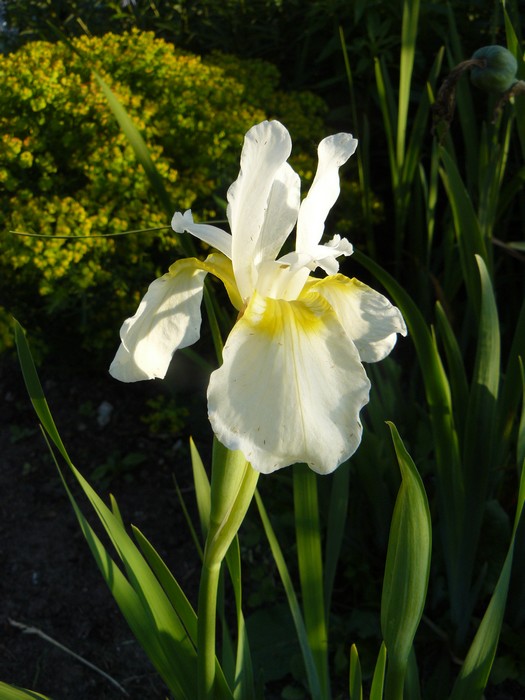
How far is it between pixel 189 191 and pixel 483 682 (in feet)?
5.27

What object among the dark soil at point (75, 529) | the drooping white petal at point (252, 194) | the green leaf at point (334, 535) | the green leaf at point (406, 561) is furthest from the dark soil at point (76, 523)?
the drooping white petal at point (252, 194)

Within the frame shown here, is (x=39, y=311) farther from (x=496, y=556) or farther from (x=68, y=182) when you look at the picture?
(x=496, y=556)

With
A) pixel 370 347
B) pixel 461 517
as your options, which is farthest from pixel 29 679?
pixel 370 347

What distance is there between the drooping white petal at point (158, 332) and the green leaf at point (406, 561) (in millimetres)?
257

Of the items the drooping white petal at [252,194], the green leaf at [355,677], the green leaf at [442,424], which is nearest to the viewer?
the drooping white petal at [252,194]

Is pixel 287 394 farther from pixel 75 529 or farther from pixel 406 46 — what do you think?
pixel 75 529

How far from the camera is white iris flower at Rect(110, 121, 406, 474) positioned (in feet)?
2.32

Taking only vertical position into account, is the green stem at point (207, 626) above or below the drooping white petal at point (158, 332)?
below

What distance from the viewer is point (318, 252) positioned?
32.8 inches

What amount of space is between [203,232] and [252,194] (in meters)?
0.07

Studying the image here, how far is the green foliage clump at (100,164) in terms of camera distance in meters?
2.09

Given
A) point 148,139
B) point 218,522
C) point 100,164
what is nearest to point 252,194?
point 218,522

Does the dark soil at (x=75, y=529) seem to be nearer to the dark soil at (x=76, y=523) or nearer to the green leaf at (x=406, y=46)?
the dark soil at (x=76, y=523)

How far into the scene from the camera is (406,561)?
0.83m
